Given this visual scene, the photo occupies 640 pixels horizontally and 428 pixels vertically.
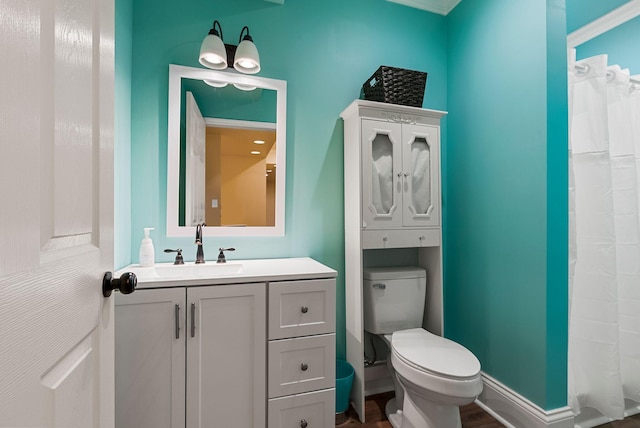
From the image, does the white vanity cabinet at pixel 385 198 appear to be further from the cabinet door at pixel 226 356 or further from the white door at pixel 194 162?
the white door at pixel 194 162

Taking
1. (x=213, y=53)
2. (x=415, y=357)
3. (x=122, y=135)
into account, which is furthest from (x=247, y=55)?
(x=415, y=357)

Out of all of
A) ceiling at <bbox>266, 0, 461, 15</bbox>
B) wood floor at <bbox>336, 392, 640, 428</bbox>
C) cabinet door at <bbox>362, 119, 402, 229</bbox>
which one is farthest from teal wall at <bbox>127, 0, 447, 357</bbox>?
wood floor at <bbox>336, 392, 640, 428</bbox>

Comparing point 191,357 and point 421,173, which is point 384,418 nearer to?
point 191,357

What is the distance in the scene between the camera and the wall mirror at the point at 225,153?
5.47 ft

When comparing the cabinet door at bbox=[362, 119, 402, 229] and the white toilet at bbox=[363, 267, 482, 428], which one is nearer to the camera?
the white toilet at bbox=[363, 267, 482, 428]

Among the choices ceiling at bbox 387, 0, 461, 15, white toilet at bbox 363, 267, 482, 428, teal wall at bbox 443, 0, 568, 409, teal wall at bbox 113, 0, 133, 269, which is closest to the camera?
white toilet at bbox 363, 267, 482, 428

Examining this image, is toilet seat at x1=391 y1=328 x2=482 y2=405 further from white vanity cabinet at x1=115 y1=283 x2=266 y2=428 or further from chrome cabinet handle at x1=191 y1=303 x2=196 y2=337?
chrome cabinet handle at x1=191 y1=303 x2=196 y2=337

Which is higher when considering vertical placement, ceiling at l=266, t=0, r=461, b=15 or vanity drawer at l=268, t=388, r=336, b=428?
ceiling at l=266, t=0, r=461, b=15

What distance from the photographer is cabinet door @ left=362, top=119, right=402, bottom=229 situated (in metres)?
1.75

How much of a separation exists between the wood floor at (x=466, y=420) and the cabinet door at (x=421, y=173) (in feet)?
3.84

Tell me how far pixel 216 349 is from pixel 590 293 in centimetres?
198

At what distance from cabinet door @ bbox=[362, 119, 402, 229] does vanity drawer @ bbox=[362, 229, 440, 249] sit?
0.05 metres

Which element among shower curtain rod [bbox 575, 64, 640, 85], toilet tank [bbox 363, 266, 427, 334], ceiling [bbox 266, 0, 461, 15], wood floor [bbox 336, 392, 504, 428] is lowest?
wood floor [bbox 336, 392, 504, 428]

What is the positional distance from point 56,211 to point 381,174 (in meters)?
1.59
